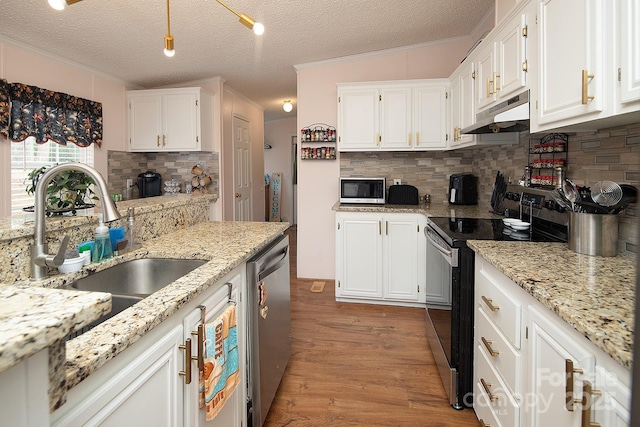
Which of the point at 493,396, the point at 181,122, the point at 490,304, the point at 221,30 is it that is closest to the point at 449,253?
the point at 490,304

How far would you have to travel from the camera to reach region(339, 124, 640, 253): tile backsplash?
1.56m

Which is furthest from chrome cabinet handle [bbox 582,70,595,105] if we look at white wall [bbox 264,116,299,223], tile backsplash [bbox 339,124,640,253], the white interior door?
white wall [bbox 264,116,299,223]

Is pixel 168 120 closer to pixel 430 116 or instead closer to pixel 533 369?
pixel 430 116

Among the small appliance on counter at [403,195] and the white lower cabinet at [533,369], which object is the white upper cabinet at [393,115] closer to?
the small appliance on counter at [403,195]

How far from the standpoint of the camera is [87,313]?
60 centimetres

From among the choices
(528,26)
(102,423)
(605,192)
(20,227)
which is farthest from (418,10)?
(102,423)

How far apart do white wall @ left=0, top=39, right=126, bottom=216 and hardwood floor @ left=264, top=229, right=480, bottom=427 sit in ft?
9.15

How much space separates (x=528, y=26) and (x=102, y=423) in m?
2.27

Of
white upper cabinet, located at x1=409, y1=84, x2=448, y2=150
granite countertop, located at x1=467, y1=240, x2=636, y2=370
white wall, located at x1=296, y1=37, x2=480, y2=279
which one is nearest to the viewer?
granite countertop, located at x1=467, y1=240, x2=636, y2=370

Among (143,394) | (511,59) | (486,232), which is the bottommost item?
(143,394)

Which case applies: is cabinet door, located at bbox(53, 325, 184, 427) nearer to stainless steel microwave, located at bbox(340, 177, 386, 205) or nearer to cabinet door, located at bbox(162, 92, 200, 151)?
stainless steel microwave, located at bbox(340, 177, 386, 205)

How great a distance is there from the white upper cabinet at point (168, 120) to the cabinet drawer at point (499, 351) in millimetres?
3639

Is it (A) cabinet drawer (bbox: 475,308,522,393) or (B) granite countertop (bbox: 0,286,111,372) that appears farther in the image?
(A) cabinet drawer (bbox: 475,308,522,393)

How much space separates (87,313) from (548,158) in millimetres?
2484
